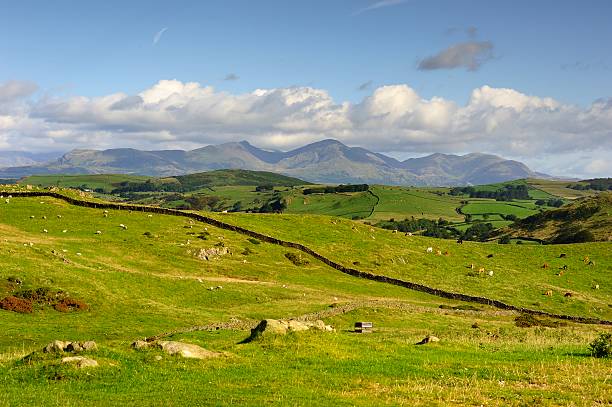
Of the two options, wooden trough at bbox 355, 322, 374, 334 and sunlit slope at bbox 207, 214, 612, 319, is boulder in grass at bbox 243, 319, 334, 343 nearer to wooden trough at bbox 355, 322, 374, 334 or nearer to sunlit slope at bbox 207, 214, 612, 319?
wooden trough at bbox 355, 322, 374, 334

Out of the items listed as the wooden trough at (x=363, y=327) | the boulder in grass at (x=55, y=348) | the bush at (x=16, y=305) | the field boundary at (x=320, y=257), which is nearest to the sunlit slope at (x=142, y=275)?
the bush at (x=16, y=305)

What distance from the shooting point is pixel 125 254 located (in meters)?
77.2

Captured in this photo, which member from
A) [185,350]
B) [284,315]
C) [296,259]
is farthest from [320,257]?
[185,350]

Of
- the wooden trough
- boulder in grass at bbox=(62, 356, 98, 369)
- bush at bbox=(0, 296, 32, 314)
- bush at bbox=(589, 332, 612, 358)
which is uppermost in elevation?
boulder in grass at bbox=(62, 356, 98, 369)

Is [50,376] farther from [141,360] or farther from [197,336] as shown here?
[197,336]

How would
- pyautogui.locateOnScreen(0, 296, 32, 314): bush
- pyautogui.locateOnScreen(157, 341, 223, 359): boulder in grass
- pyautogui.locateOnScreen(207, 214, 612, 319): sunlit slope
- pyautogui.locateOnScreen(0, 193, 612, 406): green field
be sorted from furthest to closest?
pyautogui.locateOnScreen(207, 214, 612, 319): sunlit slope < pyautogui.locateOnScreen(0, 296, 32, 314): bush < pyautogui.locateOnScreen(157, 341, 223, 359): boulder in grass < pyautogui.locateOnScreen(0, 193, 612, 406): green field

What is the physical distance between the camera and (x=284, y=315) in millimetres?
59781

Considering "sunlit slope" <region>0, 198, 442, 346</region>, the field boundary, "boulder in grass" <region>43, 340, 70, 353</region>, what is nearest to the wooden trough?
"sunlit slope" <region>0, 198, 442, 346</region>

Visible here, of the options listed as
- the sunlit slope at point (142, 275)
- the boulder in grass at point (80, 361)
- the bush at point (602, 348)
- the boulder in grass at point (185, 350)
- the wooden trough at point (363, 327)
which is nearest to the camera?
the boulder in grass at point (80, 361)

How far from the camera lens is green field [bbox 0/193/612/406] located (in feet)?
85.3

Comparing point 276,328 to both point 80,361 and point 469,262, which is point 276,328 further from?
point 469,262

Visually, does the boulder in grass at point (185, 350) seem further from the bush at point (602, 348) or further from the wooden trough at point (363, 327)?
the bush at point (602, 348)

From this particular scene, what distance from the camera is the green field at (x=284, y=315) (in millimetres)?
25984

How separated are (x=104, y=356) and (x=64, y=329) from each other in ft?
61.3
